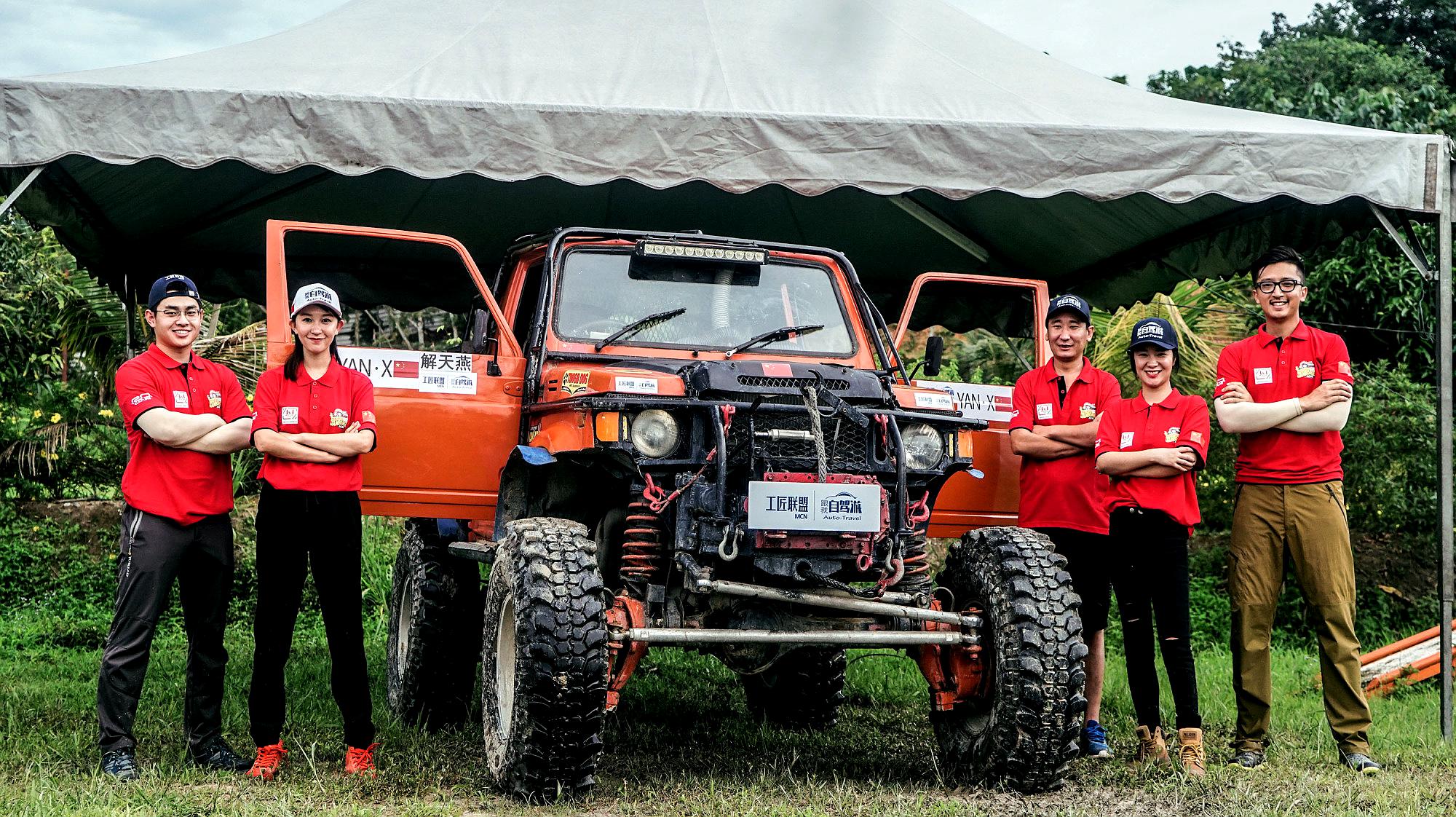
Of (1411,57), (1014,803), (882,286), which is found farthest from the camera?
(1411,57)

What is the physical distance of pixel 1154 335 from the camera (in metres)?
5.70

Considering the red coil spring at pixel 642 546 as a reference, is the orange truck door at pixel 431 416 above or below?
above

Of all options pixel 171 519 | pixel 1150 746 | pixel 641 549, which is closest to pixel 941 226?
pixel 1150 746

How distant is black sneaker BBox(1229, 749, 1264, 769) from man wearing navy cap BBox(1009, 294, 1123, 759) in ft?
1.72

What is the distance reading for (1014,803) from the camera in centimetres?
495

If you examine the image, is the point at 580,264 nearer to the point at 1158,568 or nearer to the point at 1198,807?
the point at 1158,568

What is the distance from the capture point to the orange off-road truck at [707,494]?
4.76 metres

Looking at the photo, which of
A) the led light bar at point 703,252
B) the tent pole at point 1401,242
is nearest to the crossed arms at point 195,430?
the led light bar at point 703,252

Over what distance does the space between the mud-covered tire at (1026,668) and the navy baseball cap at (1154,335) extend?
108 cm

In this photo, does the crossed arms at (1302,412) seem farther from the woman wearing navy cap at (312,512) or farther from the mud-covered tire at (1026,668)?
the woman wearing navy cap at (312,512)

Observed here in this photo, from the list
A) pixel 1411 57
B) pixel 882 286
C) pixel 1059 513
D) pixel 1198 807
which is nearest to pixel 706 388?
pixel 1059 513

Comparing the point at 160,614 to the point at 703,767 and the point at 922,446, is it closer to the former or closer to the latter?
the point at 703,767

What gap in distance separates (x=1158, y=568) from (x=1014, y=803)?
1285mm

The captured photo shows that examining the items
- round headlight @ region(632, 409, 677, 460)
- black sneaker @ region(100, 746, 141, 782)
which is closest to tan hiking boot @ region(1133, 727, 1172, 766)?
round headlight @ region(632, 409, 677, 460)
